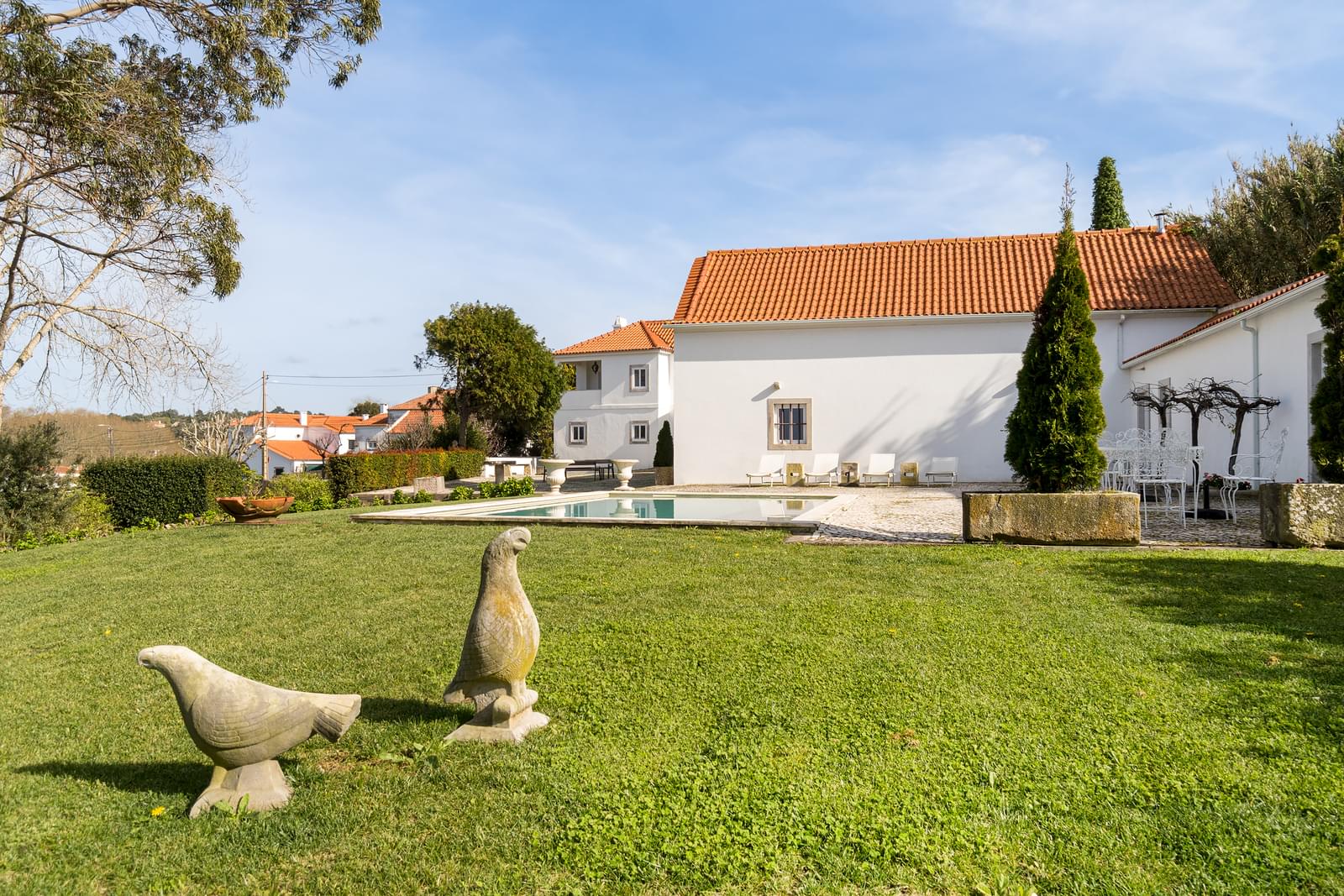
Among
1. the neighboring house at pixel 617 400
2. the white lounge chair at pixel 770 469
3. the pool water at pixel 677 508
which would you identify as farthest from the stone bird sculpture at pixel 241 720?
the neighboring house at pixel 617 400

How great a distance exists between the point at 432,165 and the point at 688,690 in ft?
38.4

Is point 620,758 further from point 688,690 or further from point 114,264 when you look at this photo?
point 114,264

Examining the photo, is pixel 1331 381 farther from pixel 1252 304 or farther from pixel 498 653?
pixel 498 653

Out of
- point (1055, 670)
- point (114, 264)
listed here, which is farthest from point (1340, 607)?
point (114, 264)

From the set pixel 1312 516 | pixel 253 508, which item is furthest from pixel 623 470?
pixel 1312 516

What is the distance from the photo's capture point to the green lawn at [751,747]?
265cm

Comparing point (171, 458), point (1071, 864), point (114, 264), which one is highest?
point (114, 264)

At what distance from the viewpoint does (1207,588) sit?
637 centimetres

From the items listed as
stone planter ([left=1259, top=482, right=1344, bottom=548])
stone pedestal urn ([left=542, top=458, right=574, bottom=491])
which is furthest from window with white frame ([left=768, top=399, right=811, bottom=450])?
stone planter ([left=1259, top=482, right=1344, bottom=548])

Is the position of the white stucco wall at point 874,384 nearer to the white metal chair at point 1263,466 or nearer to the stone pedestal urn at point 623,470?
the stone pedestal urn at point 623,470

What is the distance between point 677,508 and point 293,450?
57921 mm

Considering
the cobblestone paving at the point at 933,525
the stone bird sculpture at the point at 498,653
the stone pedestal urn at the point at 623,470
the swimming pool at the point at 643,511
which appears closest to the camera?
the stone bird sculpture at the point at 498,653

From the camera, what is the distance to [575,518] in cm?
1228

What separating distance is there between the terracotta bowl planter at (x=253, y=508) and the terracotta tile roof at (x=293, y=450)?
4897cm
